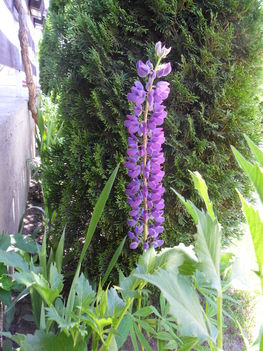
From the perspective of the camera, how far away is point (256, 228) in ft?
2.26

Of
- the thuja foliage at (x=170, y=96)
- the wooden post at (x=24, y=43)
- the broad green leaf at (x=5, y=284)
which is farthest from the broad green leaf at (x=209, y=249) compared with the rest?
the wooden post at (x=24, y=43)

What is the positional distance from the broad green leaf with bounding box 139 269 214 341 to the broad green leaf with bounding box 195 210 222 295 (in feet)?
0.17

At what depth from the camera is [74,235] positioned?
220cm

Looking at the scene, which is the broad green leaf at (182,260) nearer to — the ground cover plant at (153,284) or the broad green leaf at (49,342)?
the ground cover plant at (153,284)

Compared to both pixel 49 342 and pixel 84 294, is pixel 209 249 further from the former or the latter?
pixel 49 342

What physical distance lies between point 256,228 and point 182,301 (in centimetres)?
21

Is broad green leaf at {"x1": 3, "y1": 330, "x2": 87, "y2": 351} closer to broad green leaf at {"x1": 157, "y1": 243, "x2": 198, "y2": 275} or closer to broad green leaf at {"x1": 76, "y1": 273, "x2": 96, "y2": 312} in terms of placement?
broad green leaf at {"x1": 76, "y1": 273, "x2": 96, "y2": 312}

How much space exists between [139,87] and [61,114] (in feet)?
3.56

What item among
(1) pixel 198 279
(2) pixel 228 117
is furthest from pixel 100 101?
(1) pixel 198 279

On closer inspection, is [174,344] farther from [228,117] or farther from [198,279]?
[228,117]

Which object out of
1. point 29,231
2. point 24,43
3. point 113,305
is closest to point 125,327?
point 113,305

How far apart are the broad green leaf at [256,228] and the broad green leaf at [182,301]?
148mm

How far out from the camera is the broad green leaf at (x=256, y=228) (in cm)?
68

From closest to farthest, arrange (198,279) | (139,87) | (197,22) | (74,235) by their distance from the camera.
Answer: (198,279) → (139,87) → (197,22) → (74,235)
